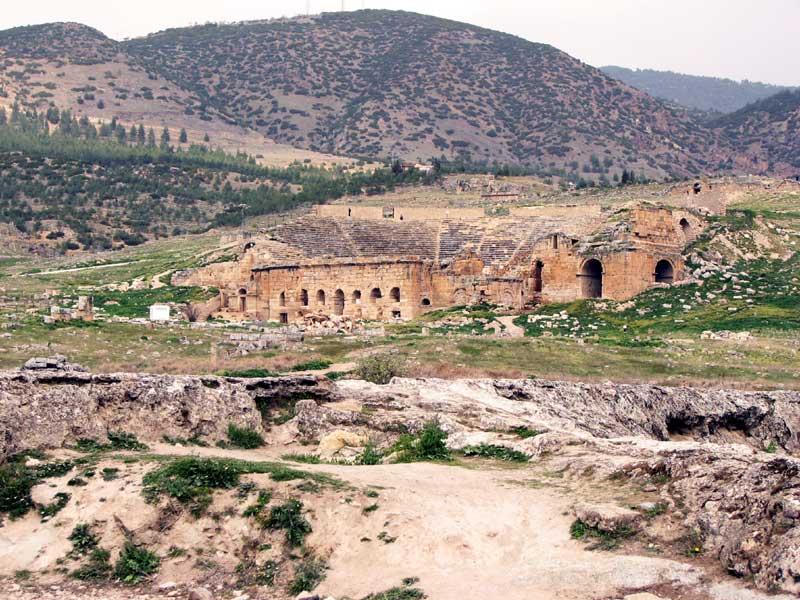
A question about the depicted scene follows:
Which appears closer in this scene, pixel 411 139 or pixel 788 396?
pixel 788 396

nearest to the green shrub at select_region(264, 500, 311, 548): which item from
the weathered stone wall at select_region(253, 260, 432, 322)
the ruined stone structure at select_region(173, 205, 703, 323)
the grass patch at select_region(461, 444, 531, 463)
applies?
the grass patch at select_region(461, 444, 531, 463)

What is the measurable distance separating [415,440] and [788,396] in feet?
35.2

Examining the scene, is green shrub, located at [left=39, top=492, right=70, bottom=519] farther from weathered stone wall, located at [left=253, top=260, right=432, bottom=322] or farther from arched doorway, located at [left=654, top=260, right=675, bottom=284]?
arched doorway, located at [left=654, top=260, right=675, bottom=284]

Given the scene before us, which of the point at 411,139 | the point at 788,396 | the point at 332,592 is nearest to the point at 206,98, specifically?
the point at 411,139

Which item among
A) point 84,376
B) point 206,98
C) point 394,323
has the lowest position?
point 394,323

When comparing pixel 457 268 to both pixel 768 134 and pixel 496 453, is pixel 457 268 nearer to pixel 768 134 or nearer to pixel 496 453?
pixel 496 453

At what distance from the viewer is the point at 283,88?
5438 inches

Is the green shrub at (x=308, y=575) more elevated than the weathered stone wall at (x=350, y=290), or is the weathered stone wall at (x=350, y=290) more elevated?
the green shrub at (x=308, y=575)

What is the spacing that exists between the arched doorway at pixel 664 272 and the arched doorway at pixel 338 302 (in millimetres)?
11048

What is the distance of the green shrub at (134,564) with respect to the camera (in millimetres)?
13078

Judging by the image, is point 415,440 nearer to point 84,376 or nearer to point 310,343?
point 84,376

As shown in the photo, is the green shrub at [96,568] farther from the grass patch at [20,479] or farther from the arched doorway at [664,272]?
the arched doorway at [664,272]

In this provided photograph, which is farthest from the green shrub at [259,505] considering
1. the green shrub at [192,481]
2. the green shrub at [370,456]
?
the green shrub at [370,456]

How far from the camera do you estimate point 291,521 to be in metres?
13.6
